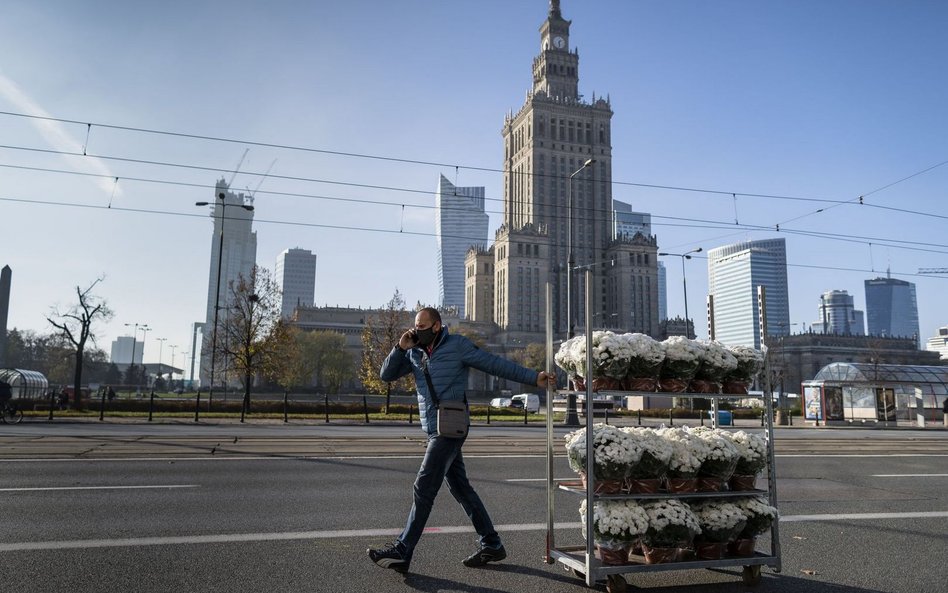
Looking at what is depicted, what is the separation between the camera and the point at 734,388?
5.49 metres

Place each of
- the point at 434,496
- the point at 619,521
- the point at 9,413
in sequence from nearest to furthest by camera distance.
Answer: the point at 619,521, the point at 434,496, the point at 9,413

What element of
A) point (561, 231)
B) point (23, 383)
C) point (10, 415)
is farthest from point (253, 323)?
point (561, 231)

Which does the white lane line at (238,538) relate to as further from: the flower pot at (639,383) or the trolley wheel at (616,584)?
the flower pot at (639,383)

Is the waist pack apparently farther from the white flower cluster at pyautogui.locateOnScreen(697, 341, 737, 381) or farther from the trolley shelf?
the white flower cluster at pyautogui.locateOnScreen(697, 341, 737, 381)

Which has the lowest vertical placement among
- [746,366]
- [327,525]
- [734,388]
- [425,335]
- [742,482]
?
[327,525]

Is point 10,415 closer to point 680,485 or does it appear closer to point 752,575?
point 680,485

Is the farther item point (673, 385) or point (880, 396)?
point (880, 396)

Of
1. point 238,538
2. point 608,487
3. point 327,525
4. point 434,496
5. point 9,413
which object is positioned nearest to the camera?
point 608,487

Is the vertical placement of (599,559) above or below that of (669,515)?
below

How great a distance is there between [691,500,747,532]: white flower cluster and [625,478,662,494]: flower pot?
496mm

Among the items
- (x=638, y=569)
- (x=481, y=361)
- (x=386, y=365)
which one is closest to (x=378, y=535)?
(x=386, y=365)

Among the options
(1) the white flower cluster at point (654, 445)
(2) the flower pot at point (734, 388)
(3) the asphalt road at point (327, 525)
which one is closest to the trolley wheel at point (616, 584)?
(3) the asphalt road at point (327, 525)

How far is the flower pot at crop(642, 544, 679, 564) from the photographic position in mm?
4816

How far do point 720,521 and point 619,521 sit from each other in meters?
0.87
